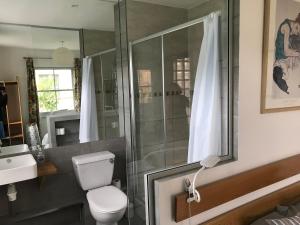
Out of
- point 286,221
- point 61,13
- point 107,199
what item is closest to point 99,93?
point 61,13

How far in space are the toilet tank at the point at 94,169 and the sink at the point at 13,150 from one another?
447 mm

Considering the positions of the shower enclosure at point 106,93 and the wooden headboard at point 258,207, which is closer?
the wooden headboard at point 258,207

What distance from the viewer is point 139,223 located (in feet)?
5.15

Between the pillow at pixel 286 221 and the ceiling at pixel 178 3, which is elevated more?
the ceiling at pixel 178 3

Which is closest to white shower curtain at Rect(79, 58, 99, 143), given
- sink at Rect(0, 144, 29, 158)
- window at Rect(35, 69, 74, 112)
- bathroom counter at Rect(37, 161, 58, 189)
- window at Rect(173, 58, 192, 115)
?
window at Rect(35, 69, 74, 112)

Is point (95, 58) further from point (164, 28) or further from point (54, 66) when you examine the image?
point (164, 28)

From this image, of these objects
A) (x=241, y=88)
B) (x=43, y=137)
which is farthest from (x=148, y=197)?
(x=43, y=137)

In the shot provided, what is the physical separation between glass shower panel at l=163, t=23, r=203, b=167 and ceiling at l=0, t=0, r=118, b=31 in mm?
746

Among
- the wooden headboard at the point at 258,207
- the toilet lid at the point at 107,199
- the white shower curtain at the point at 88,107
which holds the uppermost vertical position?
the white shower curtain at the point at 88,107

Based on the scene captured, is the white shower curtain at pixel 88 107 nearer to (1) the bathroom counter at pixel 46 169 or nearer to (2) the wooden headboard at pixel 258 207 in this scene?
(1) the bathroom counter at pixel 46 169

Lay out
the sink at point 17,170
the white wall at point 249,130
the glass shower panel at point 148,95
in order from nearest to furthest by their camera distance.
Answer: the white wall at point 249,130 < the sink at point 17,170 < the glass shower panel at point 148,95

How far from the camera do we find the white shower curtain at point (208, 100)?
1.87 meters

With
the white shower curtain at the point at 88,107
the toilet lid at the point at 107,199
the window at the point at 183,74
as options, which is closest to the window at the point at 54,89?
the white shower curtain at the point at 88,107

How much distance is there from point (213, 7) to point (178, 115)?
1.22m
